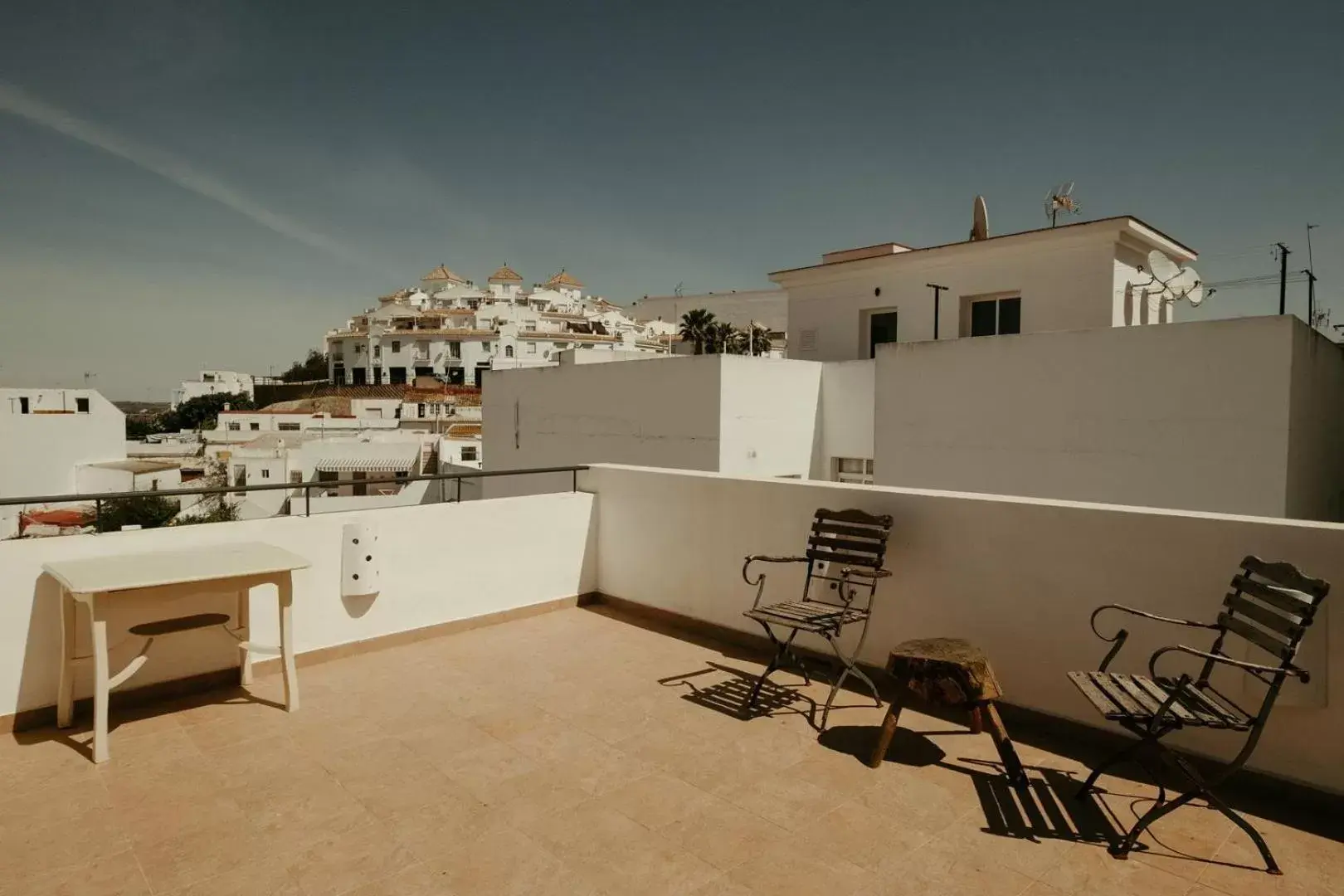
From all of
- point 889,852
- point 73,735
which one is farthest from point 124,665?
point 889,852

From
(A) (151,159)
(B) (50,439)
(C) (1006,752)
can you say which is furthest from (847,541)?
(B) (50,439)

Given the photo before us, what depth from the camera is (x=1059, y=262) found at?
502 inches

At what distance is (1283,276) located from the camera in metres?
11.7

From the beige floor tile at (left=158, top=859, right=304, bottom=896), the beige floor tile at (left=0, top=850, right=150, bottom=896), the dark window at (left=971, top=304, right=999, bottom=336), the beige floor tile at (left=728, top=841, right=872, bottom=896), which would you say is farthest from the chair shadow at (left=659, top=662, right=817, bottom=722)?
the dark window at (left=971, top=304, right=999, bottom=336)

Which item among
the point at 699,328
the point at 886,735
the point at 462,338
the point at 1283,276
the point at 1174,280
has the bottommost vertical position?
the point at 886,735

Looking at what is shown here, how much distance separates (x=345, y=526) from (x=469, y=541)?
85 centimetres

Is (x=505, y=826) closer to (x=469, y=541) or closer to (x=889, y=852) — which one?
(x=889, y=852)

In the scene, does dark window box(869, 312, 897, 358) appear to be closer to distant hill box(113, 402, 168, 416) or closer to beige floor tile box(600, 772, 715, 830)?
beige floor tile box(600, 772, 715, 830)

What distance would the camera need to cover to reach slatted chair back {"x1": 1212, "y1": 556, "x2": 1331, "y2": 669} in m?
2.19

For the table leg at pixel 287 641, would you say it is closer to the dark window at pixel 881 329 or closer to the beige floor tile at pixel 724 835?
the beige floor tile at pixel 724 835

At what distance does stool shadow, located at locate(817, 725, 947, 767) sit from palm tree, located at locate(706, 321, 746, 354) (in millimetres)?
43944

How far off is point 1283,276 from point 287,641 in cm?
1496

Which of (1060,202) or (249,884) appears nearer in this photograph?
(249,884)

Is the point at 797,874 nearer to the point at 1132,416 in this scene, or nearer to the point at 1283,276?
the point at 1132,416
